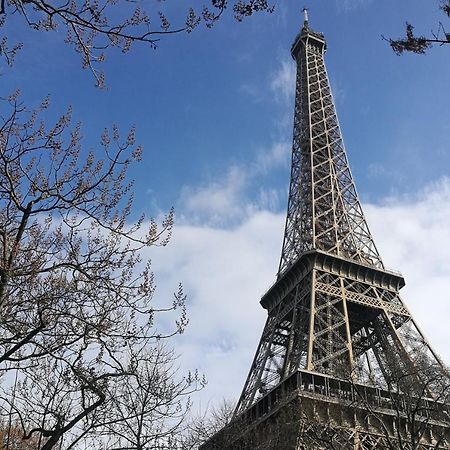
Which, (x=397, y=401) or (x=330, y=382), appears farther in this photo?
(x=330, y=382)

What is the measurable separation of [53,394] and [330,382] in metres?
19.2

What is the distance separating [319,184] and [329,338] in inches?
784

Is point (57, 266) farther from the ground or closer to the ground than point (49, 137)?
closer to the ground

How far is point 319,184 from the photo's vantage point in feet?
167

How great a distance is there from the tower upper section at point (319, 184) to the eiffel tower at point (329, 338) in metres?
0.12

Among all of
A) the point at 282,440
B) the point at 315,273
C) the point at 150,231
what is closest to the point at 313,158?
the point at 315,273

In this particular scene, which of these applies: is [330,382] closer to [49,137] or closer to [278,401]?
[278,401]

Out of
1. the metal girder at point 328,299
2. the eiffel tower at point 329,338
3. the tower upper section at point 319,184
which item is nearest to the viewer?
the eiffel tower at point 329,338

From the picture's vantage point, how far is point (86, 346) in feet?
32.8

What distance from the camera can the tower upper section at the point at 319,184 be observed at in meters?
44.5

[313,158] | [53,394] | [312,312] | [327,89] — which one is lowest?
[53,394]

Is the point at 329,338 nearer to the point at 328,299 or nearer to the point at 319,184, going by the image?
the point at 328,299

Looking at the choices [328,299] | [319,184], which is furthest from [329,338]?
[319,184]

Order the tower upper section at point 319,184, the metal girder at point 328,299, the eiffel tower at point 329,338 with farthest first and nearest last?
the tower upper section at point 319,184, the metal girder at point 328,299, the eiffel tower at point 329,338
